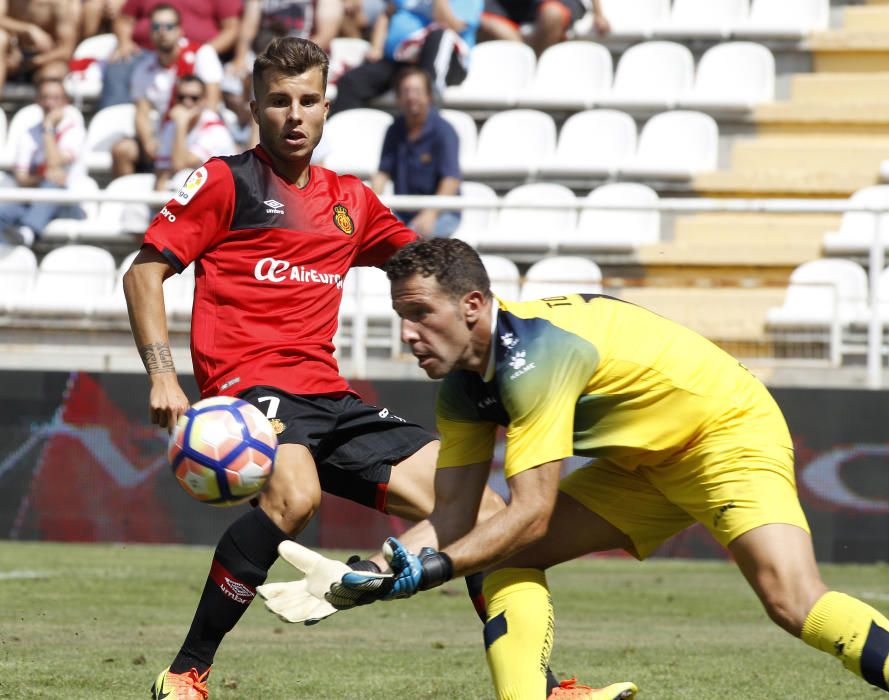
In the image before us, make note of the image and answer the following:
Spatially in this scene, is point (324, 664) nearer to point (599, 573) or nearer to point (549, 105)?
point (599, 573)

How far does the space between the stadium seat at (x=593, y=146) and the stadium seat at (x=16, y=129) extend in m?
5.33

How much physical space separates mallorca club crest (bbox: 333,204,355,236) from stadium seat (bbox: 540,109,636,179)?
27.6ft

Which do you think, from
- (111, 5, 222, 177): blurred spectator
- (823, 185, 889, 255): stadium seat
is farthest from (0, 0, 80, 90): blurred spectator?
(823, 185, 889, 255): stadium seat

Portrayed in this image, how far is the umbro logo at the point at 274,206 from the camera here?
20.5ft

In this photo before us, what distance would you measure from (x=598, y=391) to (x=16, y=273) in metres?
8.16

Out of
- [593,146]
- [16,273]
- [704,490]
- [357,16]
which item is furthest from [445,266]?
[357,16]

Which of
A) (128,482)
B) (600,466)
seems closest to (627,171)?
(128,482)

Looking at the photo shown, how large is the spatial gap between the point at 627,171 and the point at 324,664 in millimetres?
8476

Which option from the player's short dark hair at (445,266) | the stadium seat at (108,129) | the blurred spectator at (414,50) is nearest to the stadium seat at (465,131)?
the blurred spectator at (414,50)

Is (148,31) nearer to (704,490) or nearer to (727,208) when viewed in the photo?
(727,208)

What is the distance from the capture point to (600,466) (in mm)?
5578

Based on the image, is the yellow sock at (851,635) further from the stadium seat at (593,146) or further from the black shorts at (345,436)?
the stadium seat at (593,146)

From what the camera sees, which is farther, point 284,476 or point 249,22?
point 249,22

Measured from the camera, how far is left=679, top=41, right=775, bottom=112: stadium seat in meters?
15.7
